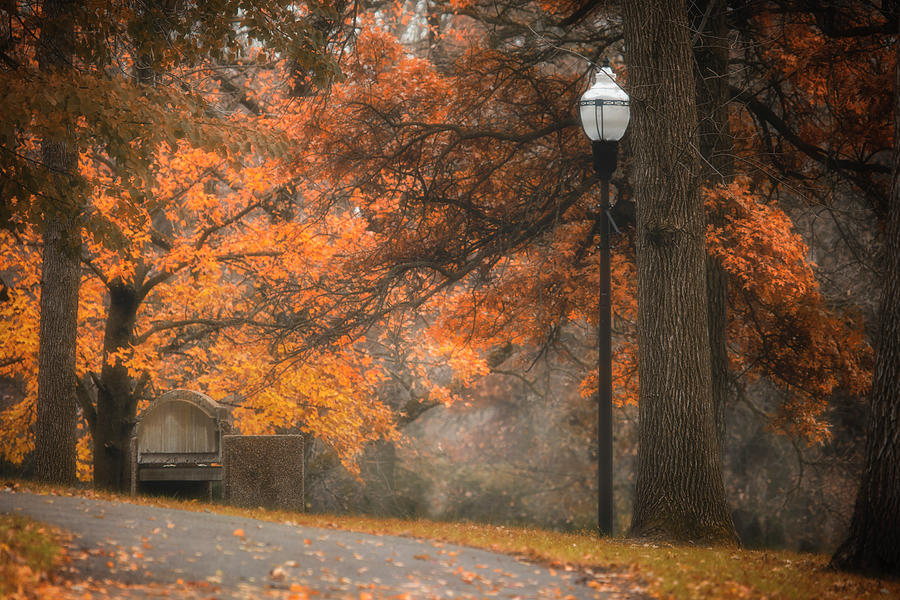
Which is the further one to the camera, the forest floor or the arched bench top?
the arched bench top

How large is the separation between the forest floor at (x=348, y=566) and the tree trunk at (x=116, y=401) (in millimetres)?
9089

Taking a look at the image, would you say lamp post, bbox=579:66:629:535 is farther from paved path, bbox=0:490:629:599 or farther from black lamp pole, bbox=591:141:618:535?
paved path, bbox=0:490:629:599

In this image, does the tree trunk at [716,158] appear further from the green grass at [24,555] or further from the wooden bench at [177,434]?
the green grass at [24,555]

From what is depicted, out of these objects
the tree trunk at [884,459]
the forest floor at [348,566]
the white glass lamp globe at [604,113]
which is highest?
the white glass lamp globe at [604,113]

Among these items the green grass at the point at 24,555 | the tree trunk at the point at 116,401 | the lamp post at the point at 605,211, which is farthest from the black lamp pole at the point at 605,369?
the tree trunk at the point at 116,401

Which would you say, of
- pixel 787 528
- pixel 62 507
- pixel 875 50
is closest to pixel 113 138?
pixel 62 507

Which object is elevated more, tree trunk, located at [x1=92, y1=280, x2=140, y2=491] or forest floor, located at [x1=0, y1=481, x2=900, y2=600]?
tree trunk, located at [x1=92, y1=280, x2=140, y2=491]

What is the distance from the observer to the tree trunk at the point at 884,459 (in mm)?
7504

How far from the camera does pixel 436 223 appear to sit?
14.2m

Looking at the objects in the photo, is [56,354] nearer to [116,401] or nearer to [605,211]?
[116,401]

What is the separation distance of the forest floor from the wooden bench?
3.83 m

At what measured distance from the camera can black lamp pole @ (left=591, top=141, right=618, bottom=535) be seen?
9.76 m

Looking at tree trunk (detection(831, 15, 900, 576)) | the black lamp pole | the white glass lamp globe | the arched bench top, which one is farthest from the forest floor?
the white glass lamp globe

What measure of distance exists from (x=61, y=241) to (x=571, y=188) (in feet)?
24.0
